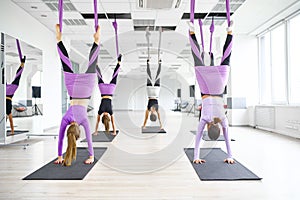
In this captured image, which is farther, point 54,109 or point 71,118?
point 54,109

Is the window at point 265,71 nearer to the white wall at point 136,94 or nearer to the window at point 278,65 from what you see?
the window at point 278,65

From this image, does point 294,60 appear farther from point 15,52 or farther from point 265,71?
point 15,52

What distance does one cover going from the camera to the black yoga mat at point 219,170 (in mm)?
2867

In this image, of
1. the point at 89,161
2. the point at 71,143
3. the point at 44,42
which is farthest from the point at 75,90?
the point at 44,42

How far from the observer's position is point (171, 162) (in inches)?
143

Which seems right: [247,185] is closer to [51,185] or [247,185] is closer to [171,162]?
[171,162]

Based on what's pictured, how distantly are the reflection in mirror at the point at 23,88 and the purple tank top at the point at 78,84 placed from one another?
8.04 ft

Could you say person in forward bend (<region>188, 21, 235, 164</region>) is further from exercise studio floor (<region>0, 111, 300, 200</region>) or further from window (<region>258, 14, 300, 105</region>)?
window (<region>258, 14, 300, 105</region>)

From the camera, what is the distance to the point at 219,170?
10.4 ft

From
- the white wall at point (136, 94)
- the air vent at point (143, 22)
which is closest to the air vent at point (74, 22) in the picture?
the air vent at point (143, 22)

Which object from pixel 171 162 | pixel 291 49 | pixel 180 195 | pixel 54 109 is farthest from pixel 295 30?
pixel 54 109

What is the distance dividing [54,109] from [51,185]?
6005 millimetres

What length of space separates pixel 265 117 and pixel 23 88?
21.1ft

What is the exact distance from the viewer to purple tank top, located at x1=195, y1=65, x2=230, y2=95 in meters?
3.42
